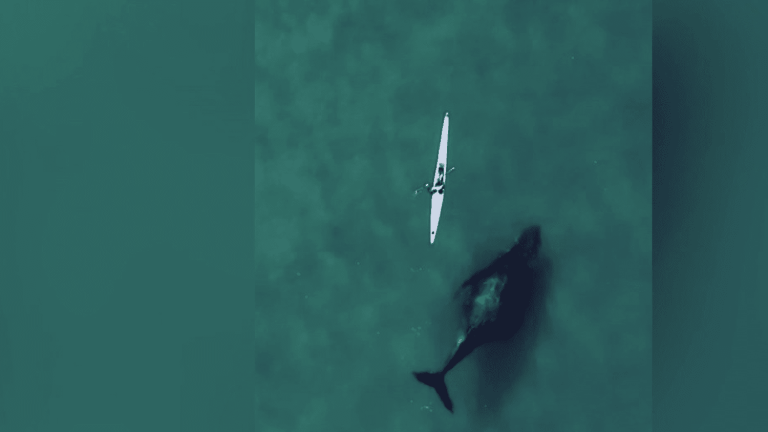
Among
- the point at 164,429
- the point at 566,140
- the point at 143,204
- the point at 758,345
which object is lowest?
the point at 758,345

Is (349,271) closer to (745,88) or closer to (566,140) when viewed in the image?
(566,140)

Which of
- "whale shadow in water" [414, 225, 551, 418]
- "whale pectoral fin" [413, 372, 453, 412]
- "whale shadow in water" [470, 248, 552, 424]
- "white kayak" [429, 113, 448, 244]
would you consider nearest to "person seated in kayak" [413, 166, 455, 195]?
"white kayak" [429, 113, 448, 244]

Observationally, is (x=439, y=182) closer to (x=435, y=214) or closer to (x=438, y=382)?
(x=435, y=214)

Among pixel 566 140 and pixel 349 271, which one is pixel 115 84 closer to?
pixel 349 271

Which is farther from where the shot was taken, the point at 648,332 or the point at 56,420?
the point at 56,420

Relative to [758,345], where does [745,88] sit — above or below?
above

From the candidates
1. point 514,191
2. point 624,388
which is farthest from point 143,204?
point 624,388

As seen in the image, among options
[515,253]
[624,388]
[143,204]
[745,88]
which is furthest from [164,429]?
[745,88]

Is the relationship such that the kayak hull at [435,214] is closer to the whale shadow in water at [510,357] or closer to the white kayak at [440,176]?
the white kayak at [440,176]

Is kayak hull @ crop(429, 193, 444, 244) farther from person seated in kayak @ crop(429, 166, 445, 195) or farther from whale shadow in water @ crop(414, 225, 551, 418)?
whale shadow in water @ crop(414, 225, 551, 418)
